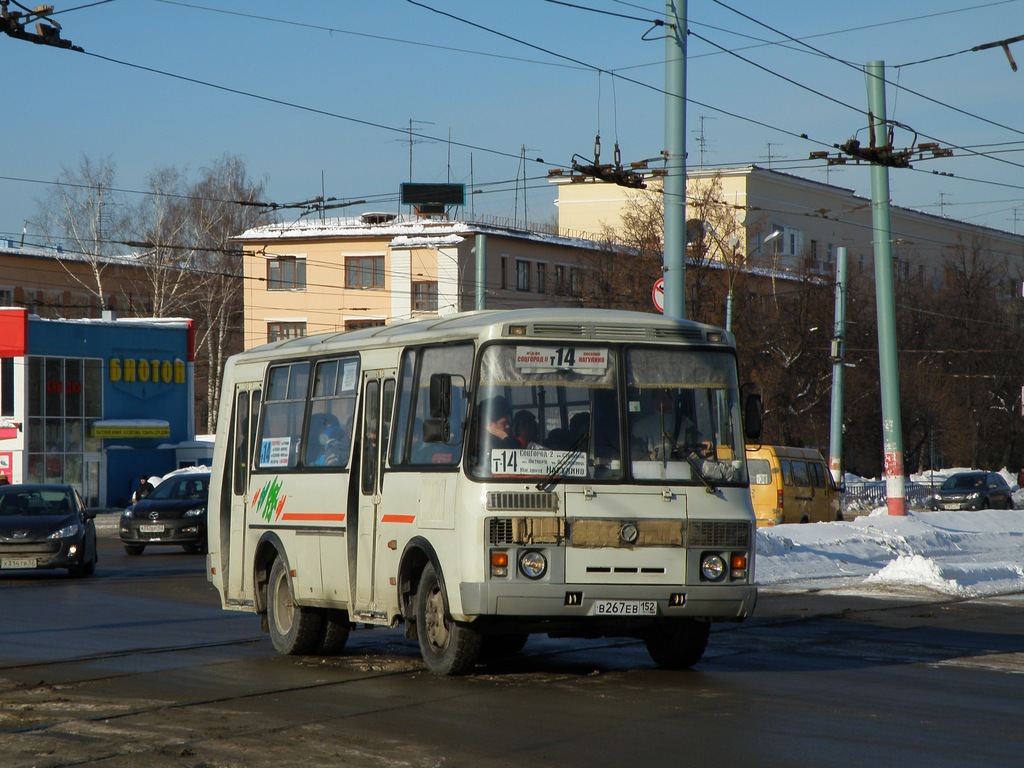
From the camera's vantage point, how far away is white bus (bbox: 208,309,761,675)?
10906 mm

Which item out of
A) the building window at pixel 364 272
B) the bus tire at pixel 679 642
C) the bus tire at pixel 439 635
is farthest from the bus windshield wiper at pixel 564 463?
the building window at pixel 364 272

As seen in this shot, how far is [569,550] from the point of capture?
1094 cm

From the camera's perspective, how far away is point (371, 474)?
12508 millimetres

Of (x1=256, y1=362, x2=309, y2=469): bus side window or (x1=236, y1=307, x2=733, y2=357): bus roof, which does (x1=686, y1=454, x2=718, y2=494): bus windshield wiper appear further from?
(x1=256, y1=362, x2=309, y2=469): bus side window

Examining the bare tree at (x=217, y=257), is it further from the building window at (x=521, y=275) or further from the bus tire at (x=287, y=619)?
the bus tire at (x=287, y=619)

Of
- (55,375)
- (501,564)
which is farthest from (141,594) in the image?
(55,375)

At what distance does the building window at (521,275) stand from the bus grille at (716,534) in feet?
207

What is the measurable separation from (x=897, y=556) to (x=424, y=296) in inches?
1892

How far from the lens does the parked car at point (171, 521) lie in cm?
3100

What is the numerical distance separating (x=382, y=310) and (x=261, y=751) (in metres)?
66.9

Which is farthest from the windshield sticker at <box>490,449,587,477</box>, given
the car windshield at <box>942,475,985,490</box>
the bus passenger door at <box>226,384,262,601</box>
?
the car windshield at <box>942,475,985,490</box>

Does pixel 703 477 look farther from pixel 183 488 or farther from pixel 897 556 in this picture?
pixel 183 488

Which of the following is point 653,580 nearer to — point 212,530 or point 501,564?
point 501,564

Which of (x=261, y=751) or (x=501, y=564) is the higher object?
(x=501, y=564)
